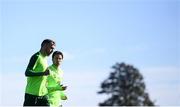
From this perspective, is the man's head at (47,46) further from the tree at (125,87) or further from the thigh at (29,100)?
the tree at (125,87)

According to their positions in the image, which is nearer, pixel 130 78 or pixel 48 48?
pixel 48 48

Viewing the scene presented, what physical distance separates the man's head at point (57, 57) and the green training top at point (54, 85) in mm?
123

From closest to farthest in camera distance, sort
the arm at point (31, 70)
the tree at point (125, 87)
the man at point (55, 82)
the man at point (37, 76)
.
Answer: the arm at point (31, 70) → the man at point (37, 76) → the man at point (55, 82) → the tree at point (125, 87)

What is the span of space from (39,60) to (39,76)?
323mm

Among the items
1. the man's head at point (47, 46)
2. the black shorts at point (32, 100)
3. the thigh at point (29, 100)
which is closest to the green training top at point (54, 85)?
the black shorts at point (32, 100)

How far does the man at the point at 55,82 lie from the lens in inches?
562

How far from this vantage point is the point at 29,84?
521 inches

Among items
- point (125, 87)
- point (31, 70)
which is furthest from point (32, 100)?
point (125, 87)

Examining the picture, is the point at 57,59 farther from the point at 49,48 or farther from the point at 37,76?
the point at 37,76

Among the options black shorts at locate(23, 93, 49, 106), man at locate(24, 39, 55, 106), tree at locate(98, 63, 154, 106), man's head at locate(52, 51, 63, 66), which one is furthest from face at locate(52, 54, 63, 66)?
tree at locate(98, 63, 154, 106)

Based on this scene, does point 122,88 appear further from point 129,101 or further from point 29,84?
point 29,84

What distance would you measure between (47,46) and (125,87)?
9257 centimetres

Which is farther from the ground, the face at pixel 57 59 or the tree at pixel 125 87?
the tree at pixel 125 87

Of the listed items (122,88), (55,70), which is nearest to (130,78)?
(122,88)
